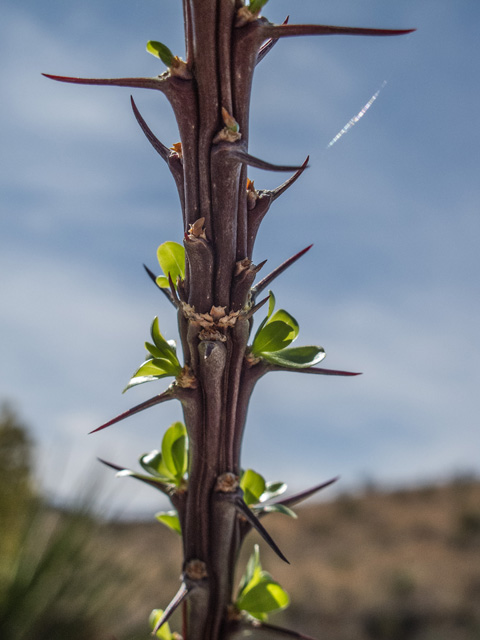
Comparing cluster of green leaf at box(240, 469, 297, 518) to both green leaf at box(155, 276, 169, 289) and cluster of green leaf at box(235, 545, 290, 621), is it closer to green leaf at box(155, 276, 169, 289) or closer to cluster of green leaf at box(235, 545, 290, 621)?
cluster of green leaf at box(235, 545, 290, 621)

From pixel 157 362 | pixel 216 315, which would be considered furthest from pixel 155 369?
pixel 216 315

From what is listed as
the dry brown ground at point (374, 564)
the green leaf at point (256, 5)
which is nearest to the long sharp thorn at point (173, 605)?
the green leaf at point (256, 5)

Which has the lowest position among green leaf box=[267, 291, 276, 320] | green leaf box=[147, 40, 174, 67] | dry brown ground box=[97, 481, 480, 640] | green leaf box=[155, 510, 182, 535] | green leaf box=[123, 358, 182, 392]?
dry brown ground box=[97, 481, 480, 640]

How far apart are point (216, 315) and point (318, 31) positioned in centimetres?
26

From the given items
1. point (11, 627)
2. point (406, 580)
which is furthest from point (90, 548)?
point (406, 580)

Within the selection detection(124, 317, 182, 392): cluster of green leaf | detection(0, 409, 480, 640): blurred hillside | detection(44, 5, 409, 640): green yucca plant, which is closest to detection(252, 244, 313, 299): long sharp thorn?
detection(44, 5, 409, 640): green yucca plant

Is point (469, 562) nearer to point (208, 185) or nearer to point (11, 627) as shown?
point (11, 627)

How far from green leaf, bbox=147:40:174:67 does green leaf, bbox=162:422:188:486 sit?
1.40 feet

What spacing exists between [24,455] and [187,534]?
6.35m

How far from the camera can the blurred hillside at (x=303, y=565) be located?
1938 mm

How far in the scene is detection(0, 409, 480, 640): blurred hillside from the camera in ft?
6.36

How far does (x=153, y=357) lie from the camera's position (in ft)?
2.20

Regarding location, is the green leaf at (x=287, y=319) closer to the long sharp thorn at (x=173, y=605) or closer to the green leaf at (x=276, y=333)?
the green leaf at (x=276, y=333)

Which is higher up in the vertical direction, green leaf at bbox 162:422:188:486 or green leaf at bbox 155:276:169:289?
green leaf at bbox 155:276:169:289
